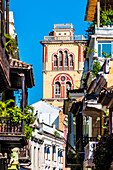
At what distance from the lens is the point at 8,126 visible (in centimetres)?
2095

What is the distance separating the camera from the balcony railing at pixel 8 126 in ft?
68.4

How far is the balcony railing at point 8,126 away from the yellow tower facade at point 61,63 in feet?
213

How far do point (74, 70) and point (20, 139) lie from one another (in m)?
67.7

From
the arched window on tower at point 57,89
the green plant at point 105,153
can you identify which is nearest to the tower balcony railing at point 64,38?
the arched window on tower at point 57,89

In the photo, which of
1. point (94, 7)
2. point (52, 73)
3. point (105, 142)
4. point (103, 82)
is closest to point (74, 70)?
point (52, 73)

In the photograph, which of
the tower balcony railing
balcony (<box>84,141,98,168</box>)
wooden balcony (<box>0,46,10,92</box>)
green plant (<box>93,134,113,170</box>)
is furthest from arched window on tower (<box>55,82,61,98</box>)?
green plant (<box>93,134,113,170</box>)

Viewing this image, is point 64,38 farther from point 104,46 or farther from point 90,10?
point 104,46

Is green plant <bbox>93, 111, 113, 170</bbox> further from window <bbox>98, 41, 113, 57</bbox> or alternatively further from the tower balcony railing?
the tower balcony railing

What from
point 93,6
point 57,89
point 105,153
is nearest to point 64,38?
point 57,89

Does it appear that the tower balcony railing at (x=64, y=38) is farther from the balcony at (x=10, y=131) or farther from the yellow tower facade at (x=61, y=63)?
the balcony at (x=10, y=131)

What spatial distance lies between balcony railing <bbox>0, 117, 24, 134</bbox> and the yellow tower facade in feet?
213

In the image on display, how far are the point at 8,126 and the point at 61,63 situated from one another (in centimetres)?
6872

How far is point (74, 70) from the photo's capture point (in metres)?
88.6

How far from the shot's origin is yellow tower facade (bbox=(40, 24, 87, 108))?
87250mm
